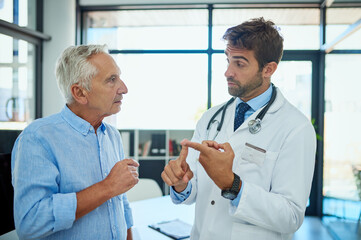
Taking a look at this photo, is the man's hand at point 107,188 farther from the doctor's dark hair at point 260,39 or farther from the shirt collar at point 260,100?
the doctor's dark hair at point 260,39

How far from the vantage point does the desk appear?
194 centimetres

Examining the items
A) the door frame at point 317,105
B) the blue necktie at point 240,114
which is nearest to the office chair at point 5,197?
the blue necktie at point 240,114

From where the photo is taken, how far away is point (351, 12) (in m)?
3.58

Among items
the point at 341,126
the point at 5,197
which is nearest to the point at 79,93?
the point at 5,197

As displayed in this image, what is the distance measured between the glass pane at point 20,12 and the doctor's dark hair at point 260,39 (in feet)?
10.9

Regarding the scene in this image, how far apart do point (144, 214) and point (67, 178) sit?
129 cm

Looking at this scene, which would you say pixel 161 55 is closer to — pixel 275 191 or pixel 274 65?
pixel 274 65

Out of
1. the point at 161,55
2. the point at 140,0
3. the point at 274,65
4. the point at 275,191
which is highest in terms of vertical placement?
the point at 140,0

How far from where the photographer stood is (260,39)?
138 centimetres

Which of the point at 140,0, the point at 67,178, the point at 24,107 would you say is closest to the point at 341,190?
the point at 67,178

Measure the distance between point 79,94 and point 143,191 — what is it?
192 centimetres

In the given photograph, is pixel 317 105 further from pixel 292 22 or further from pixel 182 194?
pixel 182 194

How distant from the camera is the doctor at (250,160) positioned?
1.12 m

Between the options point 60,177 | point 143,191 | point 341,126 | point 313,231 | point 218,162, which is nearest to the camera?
point 218,162
